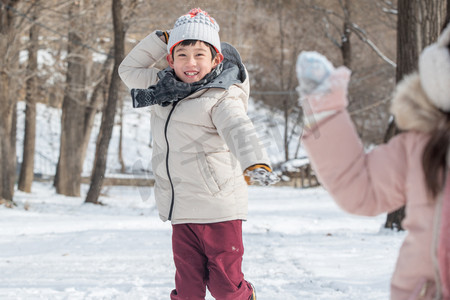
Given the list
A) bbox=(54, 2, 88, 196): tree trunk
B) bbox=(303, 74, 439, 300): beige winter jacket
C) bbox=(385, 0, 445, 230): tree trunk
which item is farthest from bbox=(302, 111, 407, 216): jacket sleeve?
bbox=(54, 2, 88, 196): tree trunk

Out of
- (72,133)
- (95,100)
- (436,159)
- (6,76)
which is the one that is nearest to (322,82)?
(436,159)

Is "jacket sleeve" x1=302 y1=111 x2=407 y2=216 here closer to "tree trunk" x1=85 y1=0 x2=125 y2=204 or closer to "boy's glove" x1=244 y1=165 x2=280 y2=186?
"boy's glove" x1=244 y1=165 x2=280 y2=186

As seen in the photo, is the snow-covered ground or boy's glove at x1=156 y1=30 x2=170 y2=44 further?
the snow-covered ground

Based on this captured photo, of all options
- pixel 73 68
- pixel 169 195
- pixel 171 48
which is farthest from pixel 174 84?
pixel 73 68

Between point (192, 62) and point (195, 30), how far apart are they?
191 mm

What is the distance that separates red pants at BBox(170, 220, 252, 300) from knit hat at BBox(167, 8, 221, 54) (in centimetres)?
107

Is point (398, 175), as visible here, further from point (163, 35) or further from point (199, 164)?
point (163, 35)

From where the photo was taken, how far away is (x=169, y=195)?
3107mm

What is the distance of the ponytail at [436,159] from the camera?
145cm

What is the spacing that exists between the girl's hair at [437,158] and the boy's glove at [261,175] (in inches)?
32.8

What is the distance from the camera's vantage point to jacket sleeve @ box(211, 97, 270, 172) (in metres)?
2.39

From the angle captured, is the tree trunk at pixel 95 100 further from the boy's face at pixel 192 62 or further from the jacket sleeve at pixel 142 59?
the boy's face at pixel 192 62

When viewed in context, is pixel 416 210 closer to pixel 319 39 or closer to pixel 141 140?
pixel 319 39

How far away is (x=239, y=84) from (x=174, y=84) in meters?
0.39
